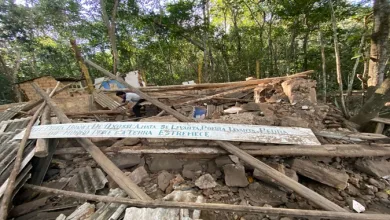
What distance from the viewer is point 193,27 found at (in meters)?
12.9

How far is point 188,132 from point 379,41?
3777 millimetres

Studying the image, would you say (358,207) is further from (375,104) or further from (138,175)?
(138,175)

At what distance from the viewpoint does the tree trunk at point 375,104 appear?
9.35 ft

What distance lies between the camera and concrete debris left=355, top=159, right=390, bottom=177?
83.4 inches

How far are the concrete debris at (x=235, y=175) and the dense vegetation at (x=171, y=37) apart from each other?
33.7ft

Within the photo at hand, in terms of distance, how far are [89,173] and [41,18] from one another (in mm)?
15595

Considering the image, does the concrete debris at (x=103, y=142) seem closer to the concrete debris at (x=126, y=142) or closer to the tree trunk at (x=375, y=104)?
the concrete debris at (x=126, y=142)

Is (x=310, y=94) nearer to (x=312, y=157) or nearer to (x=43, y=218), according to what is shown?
(x=312, y=157)

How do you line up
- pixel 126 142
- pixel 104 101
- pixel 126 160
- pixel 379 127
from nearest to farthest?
pixel 126 160 → pixel 126 142 → pixel 379 127 → pixel 104 101

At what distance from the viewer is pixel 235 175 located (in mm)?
2121

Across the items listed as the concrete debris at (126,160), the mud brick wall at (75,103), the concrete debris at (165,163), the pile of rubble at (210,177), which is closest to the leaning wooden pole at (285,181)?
the pile of rubble at (210,177)

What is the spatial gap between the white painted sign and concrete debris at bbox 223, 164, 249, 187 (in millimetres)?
349

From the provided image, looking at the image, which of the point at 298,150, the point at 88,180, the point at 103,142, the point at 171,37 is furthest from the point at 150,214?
the point at 171,37

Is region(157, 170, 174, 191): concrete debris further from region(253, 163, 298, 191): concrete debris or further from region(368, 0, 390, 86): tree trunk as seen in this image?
region(368, 0, 390, 86): tree trunk
